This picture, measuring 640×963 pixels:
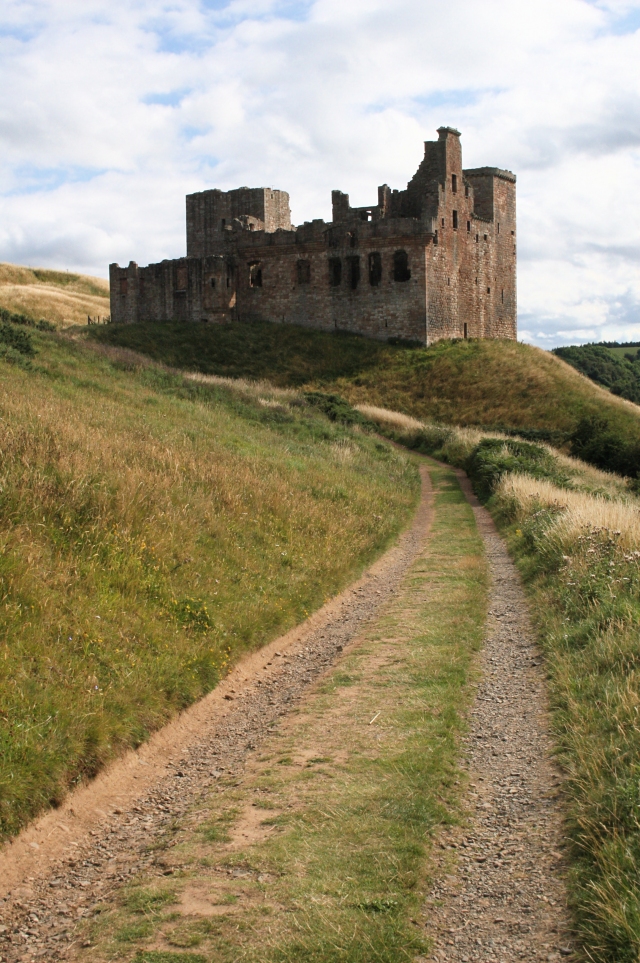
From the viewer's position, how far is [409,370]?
42781 millimetres

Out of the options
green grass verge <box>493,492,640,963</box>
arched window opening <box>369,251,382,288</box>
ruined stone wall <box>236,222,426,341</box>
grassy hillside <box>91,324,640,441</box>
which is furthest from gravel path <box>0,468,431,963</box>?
arched window opening <box>369,251,382,288</box>

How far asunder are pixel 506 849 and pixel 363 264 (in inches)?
1741

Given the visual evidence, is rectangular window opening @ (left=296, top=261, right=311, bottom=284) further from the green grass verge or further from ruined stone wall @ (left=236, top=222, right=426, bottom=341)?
the green grass verge

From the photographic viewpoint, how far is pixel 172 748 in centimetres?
651

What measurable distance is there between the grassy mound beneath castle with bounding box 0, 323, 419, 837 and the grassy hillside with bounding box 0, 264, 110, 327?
43561 mm

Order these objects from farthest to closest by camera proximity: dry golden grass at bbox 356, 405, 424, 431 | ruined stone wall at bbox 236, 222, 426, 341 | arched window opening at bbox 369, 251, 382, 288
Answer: arched window opening at bbox 369, 251, 382, 288 → ruined stone wall at bbox 236, 222, 426, 341 → dry golden grass at bbox 356, 405, 424, 431

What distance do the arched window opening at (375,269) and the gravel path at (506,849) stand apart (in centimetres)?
4118

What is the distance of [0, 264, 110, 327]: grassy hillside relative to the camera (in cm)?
6475

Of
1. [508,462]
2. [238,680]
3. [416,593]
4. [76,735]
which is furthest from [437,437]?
[76,735]

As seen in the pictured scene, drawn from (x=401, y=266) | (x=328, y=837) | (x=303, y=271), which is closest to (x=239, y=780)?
(x=328, y=837)

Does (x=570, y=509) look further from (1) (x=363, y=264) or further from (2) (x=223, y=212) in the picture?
(2) (x=223, y=212)

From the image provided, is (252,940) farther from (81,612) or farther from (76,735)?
(81,612)

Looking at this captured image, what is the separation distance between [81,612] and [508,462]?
55.4 feet

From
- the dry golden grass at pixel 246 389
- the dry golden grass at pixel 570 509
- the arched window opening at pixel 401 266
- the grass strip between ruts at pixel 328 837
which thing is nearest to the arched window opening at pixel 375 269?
the arched window opening at pixel 401 266
